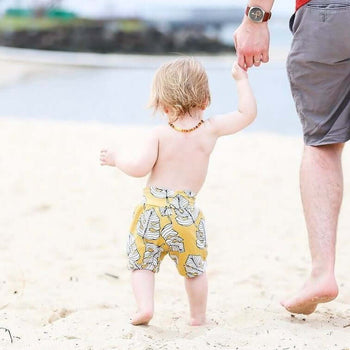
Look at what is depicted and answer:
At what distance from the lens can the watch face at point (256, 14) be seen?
283 cm

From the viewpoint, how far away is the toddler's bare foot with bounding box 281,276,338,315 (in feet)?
8.79

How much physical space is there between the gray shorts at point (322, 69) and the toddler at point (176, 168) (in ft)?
0.61

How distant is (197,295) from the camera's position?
286 centimetres

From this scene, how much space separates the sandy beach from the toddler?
0.23 meters

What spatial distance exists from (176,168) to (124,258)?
1472 mm

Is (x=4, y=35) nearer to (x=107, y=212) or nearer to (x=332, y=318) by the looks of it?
(x=107, y=212)

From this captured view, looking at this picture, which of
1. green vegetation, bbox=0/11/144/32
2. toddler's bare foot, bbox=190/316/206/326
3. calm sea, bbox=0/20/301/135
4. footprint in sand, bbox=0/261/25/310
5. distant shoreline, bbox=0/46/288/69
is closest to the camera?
toddler's bare foot, bbox=190/316/206/326

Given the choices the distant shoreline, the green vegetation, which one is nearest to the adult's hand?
the distant shoreline

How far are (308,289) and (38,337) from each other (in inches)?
36.0

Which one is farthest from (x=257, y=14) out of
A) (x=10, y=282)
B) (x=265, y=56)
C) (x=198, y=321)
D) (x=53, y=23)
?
(x=53, y=23)

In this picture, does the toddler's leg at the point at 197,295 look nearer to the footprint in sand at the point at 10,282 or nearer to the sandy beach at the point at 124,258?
the sandy beach at the point at 124,258

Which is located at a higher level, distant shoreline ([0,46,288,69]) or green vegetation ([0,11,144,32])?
green vegetation ([0,11,144,32])

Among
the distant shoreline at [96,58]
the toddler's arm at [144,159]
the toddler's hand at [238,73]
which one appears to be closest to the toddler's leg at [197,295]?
the toddler's arm at [144,159]

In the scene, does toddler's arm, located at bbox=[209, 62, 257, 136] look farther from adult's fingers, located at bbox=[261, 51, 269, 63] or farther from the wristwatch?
the wristwatch
